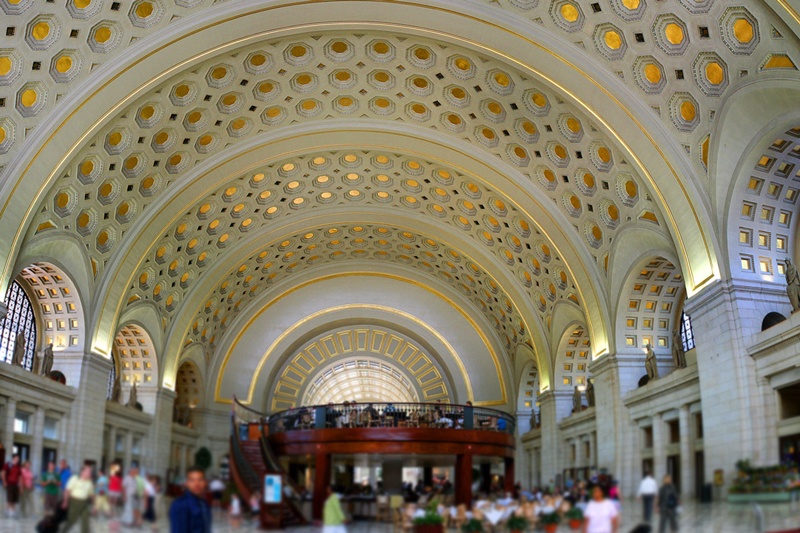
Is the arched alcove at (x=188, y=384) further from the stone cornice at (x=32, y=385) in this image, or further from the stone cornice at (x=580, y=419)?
the stone cornice at (x=580, y=419)

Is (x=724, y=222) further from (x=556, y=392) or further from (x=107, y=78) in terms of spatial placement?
(x=107, y=78)

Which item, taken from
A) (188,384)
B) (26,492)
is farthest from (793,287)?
(188,384)

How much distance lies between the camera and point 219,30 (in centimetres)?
2178

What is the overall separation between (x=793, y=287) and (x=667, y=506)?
10114 mm

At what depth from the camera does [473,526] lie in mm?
14523

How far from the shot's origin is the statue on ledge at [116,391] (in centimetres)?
3164

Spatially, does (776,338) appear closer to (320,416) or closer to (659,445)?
(659,445)

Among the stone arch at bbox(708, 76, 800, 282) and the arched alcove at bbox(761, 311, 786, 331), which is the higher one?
the stone arch at bbox(708, 76, 800, 282)

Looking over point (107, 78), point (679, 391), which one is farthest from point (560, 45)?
point (107, 78)

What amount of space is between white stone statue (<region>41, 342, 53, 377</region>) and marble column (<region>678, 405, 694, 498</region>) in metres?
20.3

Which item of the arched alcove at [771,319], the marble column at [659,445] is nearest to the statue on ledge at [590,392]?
the marble column at [659,445]


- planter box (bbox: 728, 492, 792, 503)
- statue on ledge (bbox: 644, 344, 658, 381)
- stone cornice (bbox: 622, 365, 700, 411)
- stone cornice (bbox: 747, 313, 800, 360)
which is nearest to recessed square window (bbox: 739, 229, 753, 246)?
stone cornice (bbox: 747, 313, 800, 360)

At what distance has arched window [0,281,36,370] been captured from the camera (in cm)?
2612

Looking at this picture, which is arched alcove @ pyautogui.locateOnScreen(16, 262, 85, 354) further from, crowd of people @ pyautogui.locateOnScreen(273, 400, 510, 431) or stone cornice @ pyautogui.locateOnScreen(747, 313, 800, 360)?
stone cornice @ pyautogui.locateOnScreen(747, 313, 800, 360)
